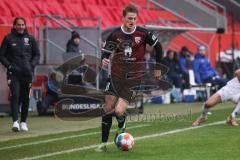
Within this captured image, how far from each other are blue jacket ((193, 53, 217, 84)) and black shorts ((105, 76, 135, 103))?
13.0 meters

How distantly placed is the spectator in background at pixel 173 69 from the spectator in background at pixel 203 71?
1.84 feet

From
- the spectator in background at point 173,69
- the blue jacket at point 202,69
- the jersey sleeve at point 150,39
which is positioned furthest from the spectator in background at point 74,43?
the jersey sleeve at point 150,39

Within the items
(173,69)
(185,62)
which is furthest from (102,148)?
(185,62)

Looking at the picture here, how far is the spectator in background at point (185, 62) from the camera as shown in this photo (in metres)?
23.8

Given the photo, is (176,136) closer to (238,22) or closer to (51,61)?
(51,61)

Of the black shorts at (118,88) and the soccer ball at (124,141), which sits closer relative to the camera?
the soccer ball at (124,141)

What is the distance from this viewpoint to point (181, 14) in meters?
28.6

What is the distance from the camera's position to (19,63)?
14133 millimetres

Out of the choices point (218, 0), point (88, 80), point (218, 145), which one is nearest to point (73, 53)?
point (88, 80)

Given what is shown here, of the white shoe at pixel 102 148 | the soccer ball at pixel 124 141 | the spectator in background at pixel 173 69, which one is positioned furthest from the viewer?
the spectator in background at pixel 173 69

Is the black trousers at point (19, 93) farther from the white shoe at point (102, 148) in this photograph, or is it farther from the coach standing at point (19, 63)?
the white shoe at point (102, 148)

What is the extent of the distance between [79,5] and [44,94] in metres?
7.88

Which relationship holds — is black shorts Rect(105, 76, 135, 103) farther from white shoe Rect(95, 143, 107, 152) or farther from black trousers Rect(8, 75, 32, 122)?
black trousers Rect(8, 75, 32, 122)

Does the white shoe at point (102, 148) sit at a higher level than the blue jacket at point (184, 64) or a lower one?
lower
